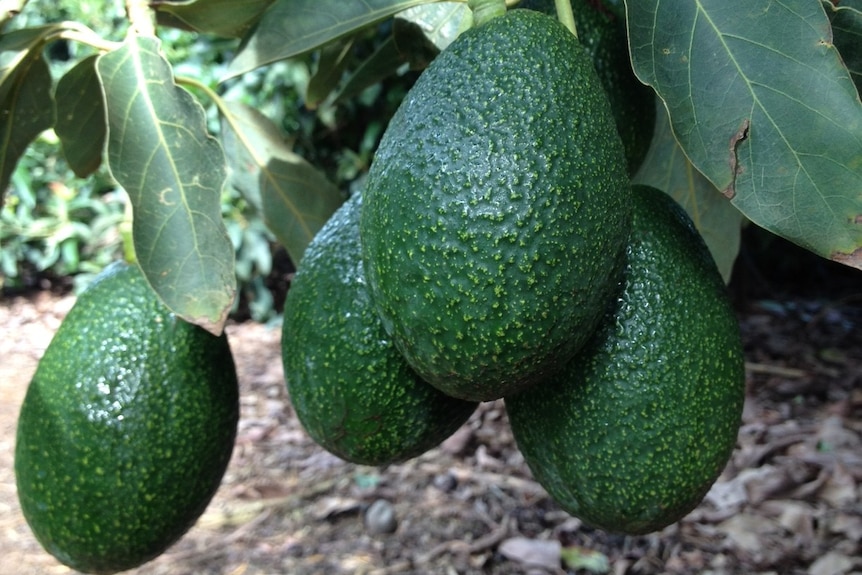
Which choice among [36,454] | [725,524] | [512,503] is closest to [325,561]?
[512,503]

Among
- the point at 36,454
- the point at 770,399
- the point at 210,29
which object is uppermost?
the point at 210,29

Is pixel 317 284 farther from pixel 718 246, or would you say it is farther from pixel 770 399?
pixel 770 399

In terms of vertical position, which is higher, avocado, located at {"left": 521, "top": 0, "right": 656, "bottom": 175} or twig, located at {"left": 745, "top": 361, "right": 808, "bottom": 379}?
avocado, located at {"left": 521, "top": 0, "right": 656, "bottom": 175}

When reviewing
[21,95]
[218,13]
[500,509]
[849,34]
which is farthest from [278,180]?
[500,509]

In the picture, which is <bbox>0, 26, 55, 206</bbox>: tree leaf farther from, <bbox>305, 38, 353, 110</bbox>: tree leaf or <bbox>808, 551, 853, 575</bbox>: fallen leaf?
<bbox>808, 551, 853, 575</bbox>: fallen leaf

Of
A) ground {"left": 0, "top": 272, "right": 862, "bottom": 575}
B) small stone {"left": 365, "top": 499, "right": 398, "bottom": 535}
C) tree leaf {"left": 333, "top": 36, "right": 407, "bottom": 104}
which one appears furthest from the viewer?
small stone {"left": 365, "top": 499, "right": 398, "bottom": 535}

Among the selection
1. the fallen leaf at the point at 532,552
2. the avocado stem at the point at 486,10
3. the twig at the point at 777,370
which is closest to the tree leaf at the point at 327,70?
the avocado stem at the point at 486,10

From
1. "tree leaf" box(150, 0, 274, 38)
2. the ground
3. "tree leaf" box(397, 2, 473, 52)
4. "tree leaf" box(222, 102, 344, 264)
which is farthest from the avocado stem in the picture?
the ground
